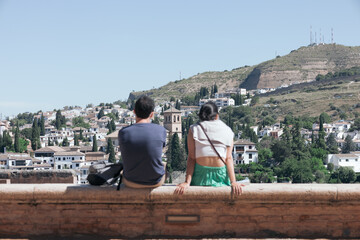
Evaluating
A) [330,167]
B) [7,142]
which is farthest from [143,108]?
[7,142]

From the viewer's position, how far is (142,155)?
4.86m

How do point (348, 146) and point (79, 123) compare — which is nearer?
point (348, 146)

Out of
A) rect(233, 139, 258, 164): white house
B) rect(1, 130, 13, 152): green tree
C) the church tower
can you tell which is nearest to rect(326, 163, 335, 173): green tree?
rect(233, 139, 258, 164): white house

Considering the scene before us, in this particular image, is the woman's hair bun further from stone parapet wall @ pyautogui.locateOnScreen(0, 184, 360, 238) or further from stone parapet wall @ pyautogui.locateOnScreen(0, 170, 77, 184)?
stone parapet wall @ pyautogui.locateOnScreen(0, 170, 77, 184)

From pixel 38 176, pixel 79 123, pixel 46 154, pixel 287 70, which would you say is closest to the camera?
pixel 38 176

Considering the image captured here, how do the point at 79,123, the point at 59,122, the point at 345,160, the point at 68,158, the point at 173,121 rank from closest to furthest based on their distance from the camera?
the point at 345,160, the point at 68,158, the point at 173,121, the point at 59,122, the point at 79,123

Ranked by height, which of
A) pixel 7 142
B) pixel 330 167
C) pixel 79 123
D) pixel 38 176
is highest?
pixel 79 123

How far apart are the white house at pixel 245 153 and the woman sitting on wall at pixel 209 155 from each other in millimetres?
75955

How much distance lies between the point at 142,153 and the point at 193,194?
502mm

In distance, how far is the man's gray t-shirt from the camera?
191 inches

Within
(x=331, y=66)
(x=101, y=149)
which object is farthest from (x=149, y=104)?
(x=331, y=66)

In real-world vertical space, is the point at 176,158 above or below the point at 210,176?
below

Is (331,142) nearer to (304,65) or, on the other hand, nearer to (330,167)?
(330,167)

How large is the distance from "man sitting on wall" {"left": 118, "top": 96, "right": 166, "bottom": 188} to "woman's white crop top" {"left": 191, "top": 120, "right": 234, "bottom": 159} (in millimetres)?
304
